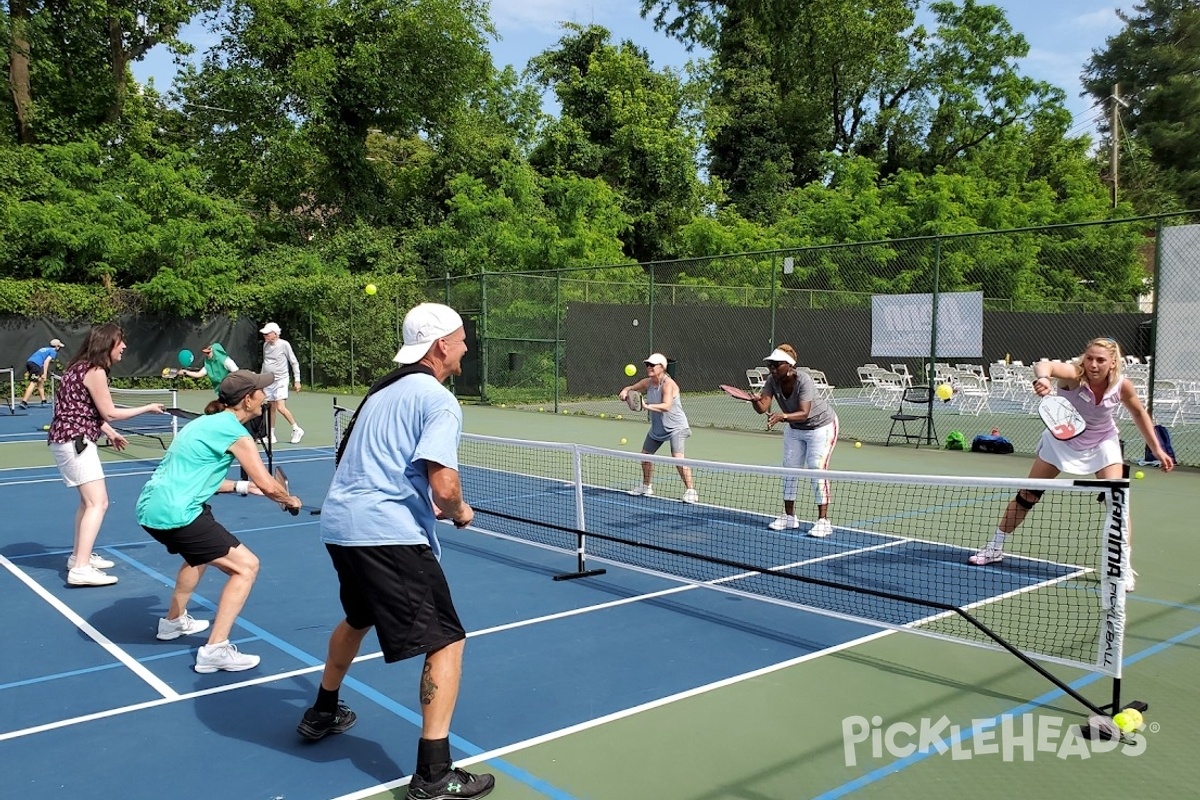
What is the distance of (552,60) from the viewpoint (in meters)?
36.4

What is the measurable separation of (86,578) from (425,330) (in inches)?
175

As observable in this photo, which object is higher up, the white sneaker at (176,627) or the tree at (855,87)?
the tree at (855,87)

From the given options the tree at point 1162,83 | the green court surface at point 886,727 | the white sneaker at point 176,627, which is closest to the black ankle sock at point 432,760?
the green court surface at point 886,727

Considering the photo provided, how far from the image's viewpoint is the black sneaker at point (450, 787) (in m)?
3.40

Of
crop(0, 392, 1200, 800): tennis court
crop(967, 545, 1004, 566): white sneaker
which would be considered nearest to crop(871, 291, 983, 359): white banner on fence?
crop(0, 392, 1200, 800): tennis court

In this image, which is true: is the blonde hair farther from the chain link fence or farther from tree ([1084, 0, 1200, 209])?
tree ([1084, 0, 1200, 209])

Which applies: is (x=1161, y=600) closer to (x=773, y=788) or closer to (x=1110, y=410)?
(x=1110, y=410)

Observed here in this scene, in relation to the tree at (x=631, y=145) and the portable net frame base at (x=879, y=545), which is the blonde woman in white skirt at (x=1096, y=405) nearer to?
the portable net frame base at (x=879, y=545)

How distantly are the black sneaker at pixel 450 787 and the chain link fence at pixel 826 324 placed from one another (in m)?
13.0

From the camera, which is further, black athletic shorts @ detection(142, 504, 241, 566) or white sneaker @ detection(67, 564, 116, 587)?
white sneaker @ detection(67, 564, 116, 587)

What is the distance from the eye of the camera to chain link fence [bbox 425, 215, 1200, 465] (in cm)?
1988

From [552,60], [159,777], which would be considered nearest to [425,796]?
[159,777]

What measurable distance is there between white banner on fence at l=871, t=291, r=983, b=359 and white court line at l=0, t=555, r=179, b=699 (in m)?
12.0

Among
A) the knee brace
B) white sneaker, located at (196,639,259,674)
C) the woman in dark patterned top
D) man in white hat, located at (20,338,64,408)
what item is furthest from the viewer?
man in white hat, located at (20,338,64,408)
